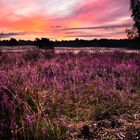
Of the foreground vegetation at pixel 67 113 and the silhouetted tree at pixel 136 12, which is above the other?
the silhouetted tree at pixel 136 12

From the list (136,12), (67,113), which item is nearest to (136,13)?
(136,12)

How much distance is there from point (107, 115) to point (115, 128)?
856mm

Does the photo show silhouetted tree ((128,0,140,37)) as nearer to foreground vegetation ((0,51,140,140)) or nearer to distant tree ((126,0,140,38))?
distant tree ((126,0,140,38))

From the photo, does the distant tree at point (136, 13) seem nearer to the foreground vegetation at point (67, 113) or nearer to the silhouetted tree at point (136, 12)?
the silhouetted tree at point (136, 12)

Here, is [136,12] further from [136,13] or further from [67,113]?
[67,113]

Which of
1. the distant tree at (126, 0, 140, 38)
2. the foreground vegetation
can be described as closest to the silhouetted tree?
the distant tree at (126, 0, 140, 38)

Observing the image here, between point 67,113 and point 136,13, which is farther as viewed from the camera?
point 136,13

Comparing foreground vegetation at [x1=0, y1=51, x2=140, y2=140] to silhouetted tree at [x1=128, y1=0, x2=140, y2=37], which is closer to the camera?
foreground vegetation at [x1=0, y1=51, x2=140, y2=140]

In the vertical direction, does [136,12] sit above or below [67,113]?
above

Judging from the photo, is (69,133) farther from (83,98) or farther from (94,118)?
(83,98)

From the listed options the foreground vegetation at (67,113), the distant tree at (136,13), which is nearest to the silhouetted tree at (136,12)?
Answer: the distant tree at (136,13)

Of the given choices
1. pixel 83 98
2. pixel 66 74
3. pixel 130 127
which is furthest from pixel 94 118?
pixel 66 74

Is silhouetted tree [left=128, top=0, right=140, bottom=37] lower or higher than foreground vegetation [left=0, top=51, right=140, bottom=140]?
higher

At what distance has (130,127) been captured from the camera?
6.19 m
